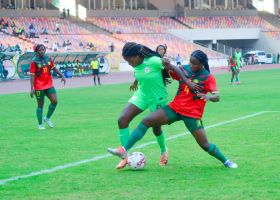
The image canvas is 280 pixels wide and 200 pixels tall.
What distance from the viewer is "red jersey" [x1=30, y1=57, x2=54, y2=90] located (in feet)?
57.7

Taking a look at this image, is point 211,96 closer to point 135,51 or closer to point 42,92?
point 135,51

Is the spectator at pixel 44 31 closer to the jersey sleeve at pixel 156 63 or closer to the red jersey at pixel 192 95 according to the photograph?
the jersey sleeve at pixel 156 63

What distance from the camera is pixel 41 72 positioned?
17.7m

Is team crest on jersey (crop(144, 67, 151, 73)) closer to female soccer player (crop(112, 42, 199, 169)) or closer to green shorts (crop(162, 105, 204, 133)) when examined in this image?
female soccer player (crop(112, 42, 199, 169))

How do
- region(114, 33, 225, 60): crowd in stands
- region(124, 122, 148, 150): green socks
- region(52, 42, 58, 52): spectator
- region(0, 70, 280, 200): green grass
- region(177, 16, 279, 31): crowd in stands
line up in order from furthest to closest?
region(177, 16, 279, 31): crowd in stands, region(114, 33, 225, 60): crowd in stands, region(52, 42, 58, 52): spectator, region(124, 122, 148, 150): green socks, region(0, 70, 280, 200): green grass

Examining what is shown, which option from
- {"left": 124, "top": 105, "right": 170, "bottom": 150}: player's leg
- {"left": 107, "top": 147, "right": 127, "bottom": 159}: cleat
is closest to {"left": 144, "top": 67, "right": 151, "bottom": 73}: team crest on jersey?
{"left": 124, "top": 105, "right": 170, "bottom": 150}: player's leg

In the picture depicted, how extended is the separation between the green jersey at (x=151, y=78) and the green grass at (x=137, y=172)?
1.05m

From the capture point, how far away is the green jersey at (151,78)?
11.3 metres

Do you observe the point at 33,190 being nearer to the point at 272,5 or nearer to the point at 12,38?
the point at 12,38

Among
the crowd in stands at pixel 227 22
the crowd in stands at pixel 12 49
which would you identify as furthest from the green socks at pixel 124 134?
the crowd in stands at pixel 227 22

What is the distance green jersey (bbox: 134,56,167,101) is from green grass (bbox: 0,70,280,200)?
1.05m

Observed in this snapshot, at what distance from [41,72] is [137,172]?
7451 mm

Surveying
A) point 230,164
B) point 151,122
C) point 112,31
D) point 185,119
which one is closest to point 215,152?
point 230,164

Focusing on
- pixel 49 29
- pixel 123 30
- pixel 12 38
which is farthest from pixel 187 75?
pixel 123 30
